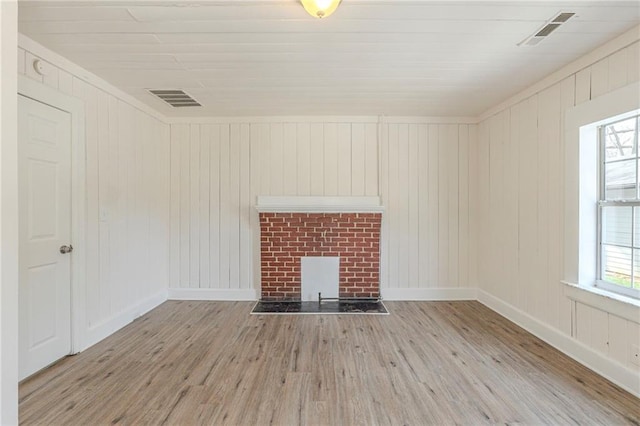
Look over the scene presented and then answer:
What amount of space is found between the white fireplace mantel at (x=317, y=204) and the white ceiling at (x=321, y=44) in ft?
4.57

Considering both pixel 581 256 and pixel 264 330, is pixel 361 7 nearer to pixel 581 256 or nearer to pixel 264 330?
pixel 581 256

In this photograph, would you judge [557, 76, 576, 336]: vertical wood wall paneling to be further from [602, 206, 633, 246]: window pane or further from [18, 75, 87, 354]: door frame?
[18, 75, 87, 354]: door frame

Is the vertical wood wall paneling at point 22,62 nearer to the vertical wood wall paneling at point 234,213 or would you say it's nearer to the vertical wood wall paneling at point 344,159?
the vertical wood wall paneling at point 234,213

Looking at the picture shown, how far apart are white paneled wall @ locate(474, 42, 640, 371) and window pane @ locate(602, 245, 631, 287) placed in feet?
0.97

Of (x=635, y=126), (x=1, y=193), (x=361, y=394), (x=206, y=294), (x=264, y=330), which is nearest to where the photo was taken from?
(x=1, y=193)

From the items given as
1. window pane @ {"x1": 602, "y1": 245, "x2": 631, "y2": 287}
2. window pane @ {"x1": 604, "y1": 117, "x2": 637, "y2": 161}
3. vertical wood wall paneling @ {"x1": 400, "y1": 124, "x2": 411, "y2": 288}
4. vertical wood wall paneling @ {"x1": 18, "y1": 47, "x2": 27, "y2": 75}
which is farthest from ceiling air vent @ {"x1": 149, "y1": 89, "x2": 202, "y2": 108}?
window pane @ {"x1": 602, "y1": 245, "x2": 631, "y2": 287}

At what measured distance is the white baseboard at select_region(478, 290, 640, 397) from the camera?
223cm

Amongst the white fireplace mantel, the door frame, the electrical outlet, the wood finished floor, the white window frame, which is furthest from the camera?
the white fireplace mantel

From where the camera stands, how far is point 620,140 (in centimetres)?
248

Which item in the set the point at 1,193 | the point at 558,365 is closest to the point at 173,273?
the point at 1,193

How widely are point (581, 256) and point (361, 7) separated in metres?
2.71

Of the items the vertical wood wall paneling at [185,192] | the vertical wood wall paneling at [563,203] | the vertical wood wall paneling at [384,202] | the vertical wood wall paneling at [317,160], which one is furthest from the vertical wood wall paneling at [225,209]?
the vertical wood wall paneling at [563,203]

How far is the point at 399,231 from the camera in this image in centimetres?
446

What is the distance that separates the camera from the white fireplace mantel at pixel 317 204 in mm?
4277
